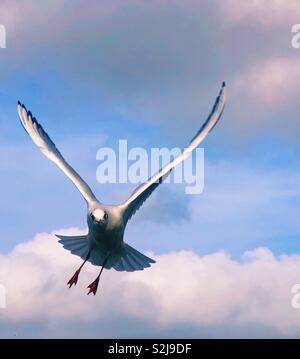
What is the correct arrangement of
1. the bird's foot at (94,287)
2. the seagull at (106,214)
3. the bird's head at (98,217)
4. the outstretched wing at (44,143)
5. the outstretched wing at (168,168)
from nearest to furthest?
the bird's head at (98,217) < the seagull at (106,214) < the outstretched wing at (168,168) < the bird's foot at (94,287) < the outstretched wing at (44,143)

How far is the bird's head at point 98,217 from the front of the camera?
961 inches

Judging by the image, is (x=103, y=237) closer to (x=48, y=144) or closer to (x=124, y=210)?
(x=124, y=210)

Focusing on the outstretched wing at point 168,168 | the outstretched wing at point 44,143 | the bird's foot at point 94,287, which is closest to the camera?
the outstretched wing at point 168,168

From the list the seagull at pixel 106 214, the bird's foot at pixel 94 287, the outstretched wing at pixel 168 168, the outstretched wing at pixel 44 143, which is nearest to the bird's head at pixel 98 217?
the seagull at pixel 106 214

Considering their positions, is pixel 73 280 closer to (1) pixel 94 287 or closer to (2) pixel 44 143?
(1) pixel 94 287

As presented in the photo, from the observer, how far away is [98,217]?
80.1 ft

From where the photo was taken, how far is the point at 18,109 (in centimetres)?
2780

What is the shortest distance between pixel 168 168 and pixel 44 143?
390cm

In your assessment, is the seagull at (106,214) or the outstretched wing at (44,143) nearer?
the seagull at (106,214)

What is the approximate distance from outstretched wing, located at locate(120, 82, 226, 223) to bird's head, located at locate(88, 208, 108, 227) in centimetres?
80

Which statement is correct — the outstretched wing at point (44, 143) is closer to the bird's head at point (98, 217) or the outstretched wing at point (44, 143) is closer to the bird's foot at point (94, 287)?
the bird's head at point (98, 217)

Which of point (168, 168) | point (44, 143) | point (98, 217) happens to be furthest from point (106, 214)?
point (44, 143)

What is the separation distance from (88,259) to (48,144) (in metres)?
3.66
